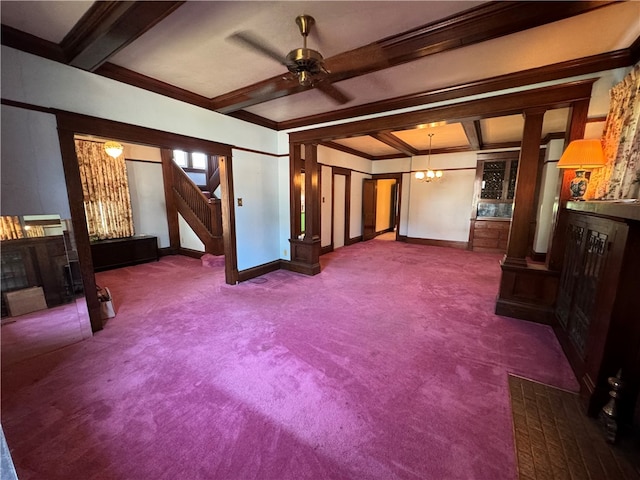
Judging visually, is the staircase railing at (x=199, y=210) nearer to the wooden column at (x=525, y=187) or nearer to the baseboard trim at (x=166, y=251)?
the baseboard trim at (x=166, y=251)

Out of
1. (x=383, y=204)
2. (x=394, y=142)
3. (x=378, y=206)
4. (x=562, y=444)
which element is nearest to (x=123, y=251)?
(x=394, y=142)

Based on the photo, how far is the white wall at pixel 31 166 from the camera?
6.99 ft

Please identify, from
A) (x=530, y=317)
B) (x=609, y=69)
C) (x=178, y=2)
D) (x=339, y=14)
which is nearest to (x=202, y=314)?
(x=178, y=2)

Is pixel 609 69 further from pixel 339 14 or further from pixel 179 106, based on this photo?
pixel 179 106

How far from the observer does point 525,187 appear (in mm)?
2889

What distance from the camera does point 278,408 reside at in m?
1.75

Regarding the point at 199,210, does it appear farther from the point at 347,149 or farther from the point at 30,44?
the point at 347,149

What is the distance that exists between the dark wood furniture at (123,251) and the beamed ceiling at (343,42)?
3.44m

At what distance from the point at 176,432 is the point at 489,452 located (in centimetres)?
186

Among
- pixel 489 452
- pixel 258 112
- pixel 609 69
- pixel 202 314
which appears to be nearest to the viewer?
pixel 489 452

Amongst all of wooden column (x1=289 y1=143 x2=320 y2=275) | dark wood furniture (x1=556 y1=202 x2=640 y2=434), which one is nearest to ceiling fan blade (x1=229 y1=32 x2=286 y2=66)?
wooden column (x1=289 y1=143 x2=320 y2=275)

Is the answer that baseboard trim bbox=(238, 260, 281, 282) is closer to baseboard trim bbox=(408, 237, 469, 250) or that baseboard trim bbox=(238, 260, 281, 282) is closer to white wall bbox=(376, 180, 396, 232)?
baseboard trim bbox=(408, 237, 469, 250)

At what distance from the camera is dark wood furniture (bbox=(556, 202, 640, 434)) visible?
152 cm

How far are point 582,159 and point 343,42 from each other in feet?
7.78
